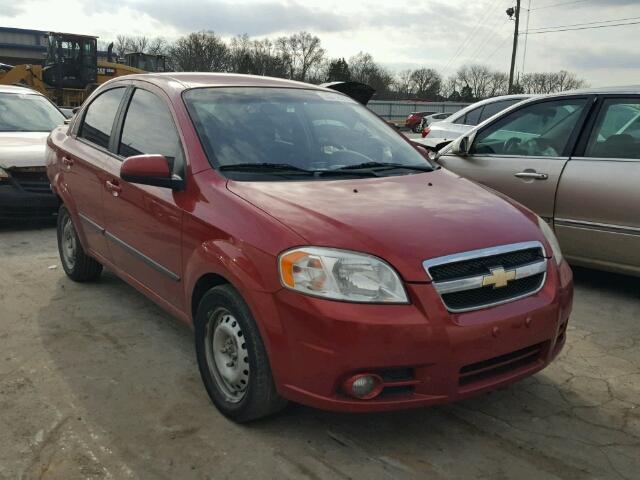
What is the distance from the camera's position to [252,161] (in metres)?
3.29

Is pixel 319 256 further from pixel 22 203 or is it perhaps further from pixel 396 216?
pixel 22 203

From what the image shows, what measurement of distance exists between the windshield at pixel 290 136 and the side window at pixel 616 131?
1710mm

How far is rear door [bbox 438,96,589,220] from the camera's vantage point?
4.98 meters

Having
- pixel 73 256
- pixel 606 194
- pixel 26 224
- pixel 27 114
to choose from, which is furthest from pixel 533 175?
pixel 27 114

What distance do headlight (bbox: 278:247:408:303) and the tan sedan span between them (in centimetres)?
281

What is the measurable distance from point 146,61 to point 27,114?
2053 centimetres

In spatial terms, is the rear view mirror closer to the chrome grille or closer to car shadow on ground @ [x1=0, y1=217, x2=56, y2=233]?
the chrome grille

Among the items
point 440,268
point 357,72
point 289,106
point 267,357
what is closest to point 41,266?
point 289,106

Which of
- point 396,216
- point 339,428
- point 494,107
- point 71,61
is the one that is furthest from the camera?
point 71,61

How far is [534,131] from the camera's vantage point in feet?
17.5

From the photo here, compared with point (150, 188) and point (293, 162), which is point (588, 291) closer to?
point (293, 162)

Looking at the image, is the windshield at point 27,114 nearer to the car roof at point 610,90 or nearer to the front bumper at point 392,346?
the car roof at point 610,90

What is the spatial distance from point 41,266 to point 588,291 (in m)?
4.77

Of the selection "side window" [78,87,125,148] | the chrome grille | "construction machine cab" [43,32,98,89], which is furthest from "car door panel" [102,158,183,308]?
"construction machine cab" [43,32,98,89]
